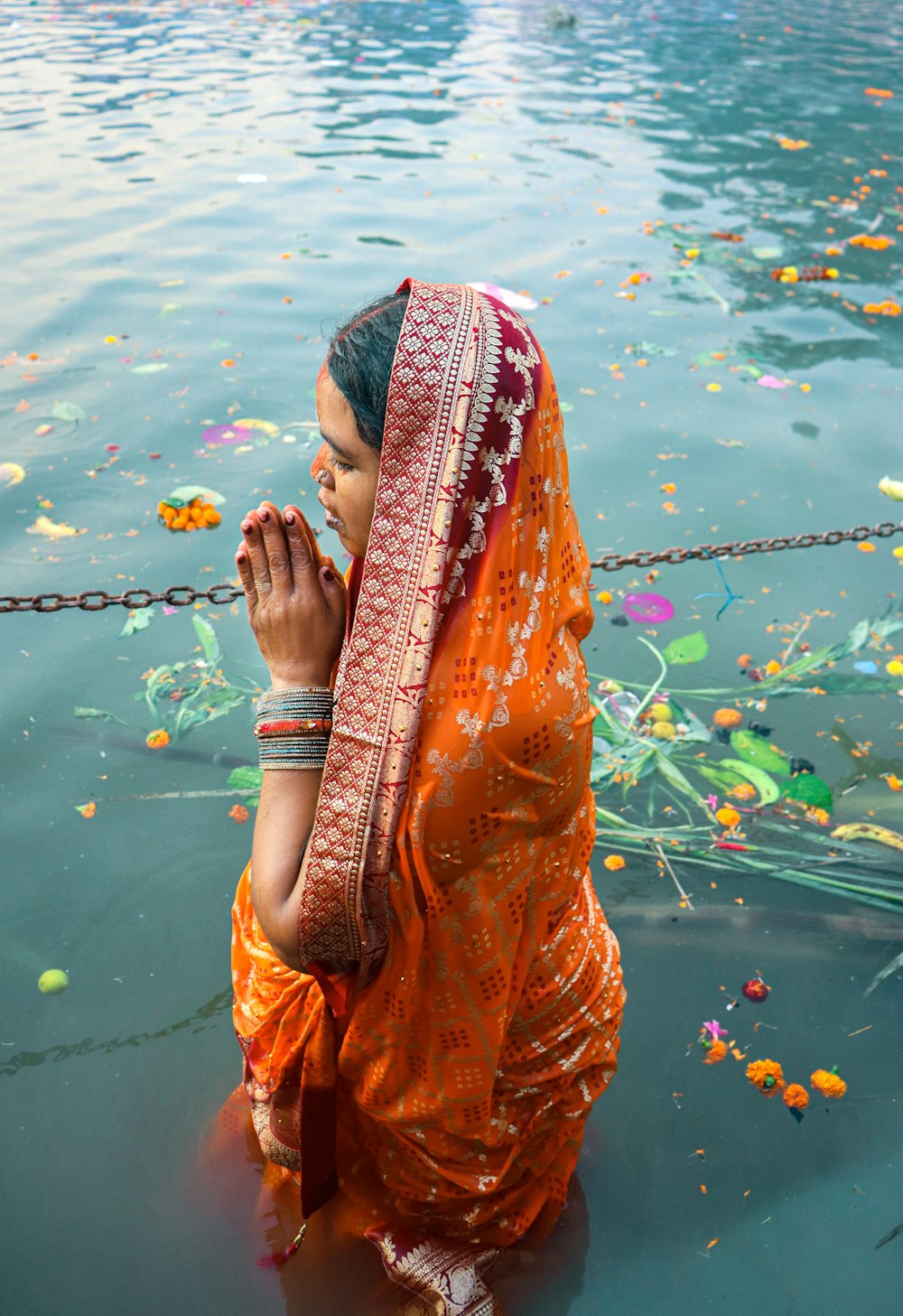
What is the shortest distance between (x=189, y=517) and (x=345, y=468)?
3.42 m

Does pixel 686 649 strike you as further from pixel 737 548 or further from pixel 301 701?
pixel 301 701

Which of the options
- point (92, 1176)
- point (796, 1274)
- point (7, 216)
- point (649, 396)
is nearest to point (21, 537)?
point (92, 1176)

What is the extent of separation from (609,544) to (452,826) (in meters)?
3.45

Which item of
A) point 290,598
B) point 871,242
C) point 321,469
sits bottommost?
point 871,242

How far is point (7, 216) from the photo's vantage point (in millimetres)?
8211

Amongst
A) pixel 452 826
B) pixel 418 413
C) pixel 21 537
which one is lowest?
pixel 21 537

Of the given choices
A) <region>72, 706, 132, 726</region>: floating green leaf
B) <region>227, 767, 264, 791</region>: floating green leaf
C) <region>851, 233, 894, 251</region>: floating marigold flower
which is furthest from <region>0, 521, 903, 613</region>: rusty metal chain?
<region>851, 233, 894, 251</region>: floating marigold flower

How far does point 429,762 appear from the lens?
5.21ft

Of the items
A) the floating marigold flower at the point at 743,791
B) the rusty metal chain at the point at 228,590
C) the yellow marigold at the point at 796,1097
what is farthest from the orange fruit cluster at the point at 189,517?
the yellow marigold at the point at 796,1097

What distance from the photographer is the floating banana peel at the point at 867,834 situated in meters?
3.47

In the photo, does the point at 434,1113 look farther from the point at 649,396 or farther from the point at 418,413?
the point at 649,396

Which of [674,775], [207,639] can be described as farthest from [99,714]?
[674,775]

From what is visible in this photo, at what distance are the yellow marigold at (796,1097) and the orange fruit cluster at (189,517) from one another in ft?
11.6

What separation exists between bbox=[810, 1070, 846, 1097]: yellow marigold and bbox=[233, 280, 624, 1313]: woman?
1.00 meters
